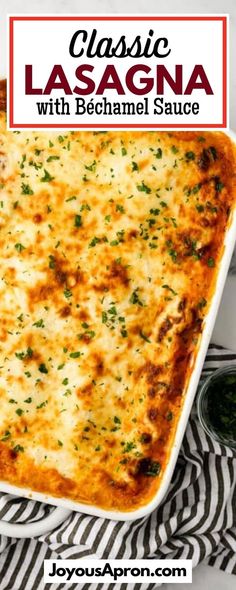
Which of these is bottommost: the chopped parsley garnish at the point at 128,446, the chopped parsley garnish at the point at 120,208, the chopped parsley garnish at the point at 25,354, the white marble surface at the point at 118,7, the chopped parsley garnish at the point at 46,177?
the chopped parsley garnish at the point at 128,446

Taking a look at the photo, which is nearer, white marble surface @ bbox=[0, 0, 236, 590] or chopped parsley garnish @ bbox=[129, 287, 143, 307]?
chopped parsley garnish @ bbox=[129, 287, 143, 307]

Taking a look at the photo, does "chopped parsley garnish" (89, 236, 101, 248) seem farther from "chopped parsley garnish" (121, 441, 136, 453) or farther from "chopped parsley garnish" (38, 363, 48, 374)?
"chopped parsley garnish" (121, 441, 136, 453)

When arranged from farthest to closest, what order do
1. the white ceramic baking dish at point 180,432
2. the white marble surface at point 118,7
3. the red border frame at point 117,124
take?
the white marble surface at point 118,7, the red border frame at point 117,124, the white ceramic baking dish at point 180,432

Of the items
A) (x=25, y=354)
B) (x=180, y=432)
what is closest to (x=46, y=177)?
(x=25, y=354)

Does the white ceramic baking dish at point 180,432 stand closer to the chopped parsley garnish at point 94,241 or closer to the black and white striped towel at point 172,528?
A: the black and white striped towel at point 172,528

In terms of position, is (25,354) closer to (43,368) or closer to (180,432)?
(43,368)

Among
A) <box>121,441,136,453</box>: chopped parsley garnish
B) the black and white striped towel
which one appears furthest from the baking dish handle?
<box>121,441,136,453</box>: chopped parsley garnish

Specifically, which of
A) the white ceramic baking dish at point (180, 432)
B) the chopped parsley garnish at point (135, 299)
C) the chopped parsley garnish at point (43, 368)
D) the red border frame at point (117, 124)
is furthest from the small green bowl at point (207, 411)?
the red border frame at point (117, 124)
